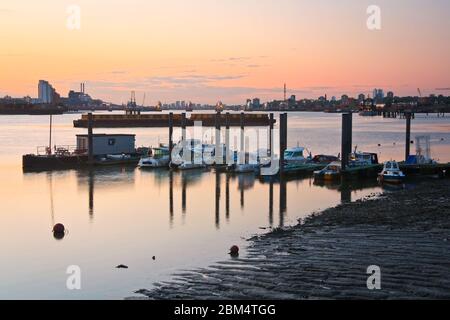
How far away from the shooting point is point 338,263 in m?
15.8

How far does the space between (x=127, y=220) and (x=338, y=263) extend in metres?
12.3

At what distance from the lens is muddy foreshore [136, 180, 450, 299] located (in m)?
13.4

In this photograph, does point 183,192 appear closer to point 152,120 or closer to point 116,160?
point 116,160

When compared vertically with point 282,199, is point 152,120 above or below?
above

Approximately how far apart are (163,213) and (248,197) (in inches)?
245

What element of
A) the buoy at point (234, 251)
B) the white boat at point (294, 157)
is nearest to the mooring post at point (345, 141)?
the white boat at point (294, 157)

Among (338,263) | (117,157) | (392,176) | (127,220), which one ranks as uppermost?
(117,157)

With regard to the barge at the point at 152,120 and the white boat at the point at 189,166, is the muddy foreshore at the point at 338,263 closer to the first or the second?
the white boat at the point at 189,166

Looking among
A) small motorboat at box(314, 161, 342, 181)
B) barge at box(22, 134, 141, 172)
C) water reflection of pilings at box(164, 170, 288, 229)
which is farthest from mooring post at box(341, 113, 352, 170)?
barge at box(22, 134, 141, 172)

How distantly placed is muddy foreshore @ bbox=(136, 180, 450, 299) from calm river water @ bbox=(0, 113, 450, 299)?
1.35 meters

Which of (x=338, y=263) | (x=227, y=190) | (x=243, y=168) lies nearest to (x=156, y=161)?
(x=243, y=168)

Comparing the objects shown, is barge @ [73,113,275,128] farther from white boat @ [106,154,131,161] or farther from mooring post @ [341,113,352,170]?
mooring post @ [341,113,352,170]
